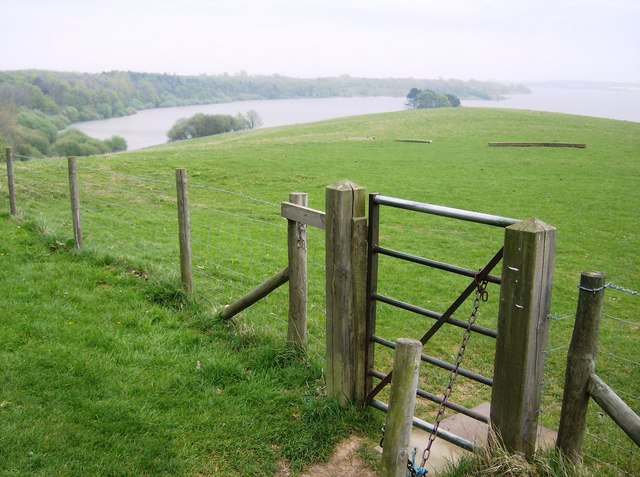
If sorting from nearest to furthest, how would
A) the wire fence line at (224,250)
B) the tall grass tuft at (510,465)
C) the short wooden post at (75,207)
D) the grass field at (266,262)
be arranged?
the tall grass tuft at (510,465) → the grass field at (266,262) → the wire fence line at (224,250) → the short wooden post at (75,207)

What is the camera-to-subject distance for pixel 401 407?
10.6 ft

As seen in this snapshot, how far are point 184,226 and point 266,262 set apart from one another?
4750mm

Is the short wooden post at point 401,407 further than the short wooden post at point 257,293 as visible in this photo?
No

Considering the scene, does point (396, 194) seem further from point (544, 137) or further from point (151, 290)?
point (544, 137)

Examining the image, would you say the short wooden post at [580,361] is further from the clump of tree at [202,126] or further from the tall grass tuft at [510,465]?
the clump of tree at [202,126]

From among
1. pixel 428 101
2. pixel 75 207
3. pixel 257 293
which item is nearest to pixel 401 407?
pixel 257 293

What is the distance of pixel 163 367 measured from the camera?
5855mm

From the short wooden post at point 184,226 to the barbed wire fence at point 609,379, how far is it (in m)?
4.51

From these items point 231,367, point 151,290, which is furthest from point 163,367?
point 151,290

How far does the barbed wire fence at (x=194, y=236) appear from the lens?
8.72m

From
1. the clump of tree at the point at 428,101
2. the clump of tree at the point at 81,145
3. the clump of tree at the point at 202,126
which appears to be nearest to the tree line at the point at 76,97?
the clump of tree at the point at 81,145

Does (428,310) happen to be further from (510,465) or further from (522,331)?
(510,465)

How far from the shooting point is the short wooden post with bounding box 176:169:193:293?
7465 mm

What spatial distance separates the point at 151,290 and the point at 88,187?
1438cm
